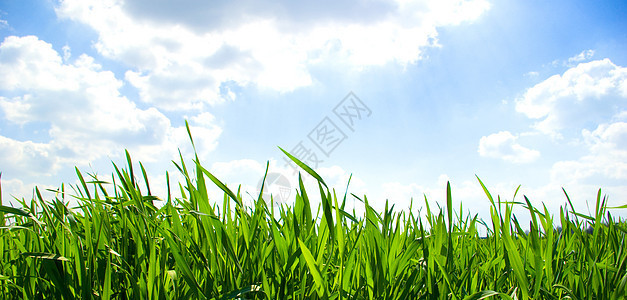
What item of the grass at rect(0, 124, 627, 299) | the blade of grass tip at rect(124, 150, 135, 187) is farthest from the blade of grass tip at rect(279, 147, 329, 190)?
the blade of grass tip at rect(124, 150, 135, 187)

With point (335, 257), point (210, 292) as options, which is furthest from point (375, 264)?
point (210, 292)

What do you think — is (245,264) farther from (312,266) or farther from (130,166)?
(130,166)

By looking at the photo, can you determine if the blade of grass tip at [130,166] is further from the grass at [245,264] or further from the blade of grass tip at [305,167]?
the blade of grass tip at [305,167]

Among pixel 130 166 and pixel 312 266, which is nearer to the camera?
pixel 312 266

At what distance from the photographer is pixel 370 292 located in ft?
3.34

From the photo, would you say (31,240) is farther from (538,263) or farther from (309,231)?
(538,263)

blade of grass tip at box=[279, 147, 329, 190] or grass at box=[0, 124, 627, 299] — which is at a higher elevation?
blade of grass tip at box=[279, 147, 329, 190]

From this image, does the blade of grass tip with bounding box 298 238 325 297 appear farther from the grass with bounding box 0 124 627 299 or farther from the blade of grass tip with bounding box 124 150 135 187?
the blade of grass tip with bounding box 124 150 135 187

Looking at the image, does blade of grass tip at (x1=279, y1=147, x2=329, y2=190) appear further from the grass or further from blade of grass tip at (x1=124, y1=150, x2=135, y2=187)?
blade of grass tip at (x1=124, y1=150, x2=135, y2=187)

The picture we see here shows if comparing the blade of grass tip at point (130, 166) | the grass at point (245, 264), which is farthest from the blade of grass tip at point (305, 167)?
the blade of grass tip at point (130, 166)

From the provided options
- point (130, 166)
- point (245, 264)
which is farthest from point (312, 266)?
point (130, 166)

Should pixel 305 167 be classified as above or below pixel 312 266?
above

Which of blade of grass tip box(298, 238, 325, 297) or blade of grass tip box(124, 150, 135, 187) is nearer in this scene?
blade of grass tip box(298, 238, 325, 297)

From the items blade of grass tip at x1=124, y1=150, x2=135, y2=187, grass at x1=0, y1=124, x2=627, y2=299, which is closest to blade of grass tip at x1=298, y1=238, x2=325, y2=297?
grass at x1=0, y1=124, x2=627, y2=299
